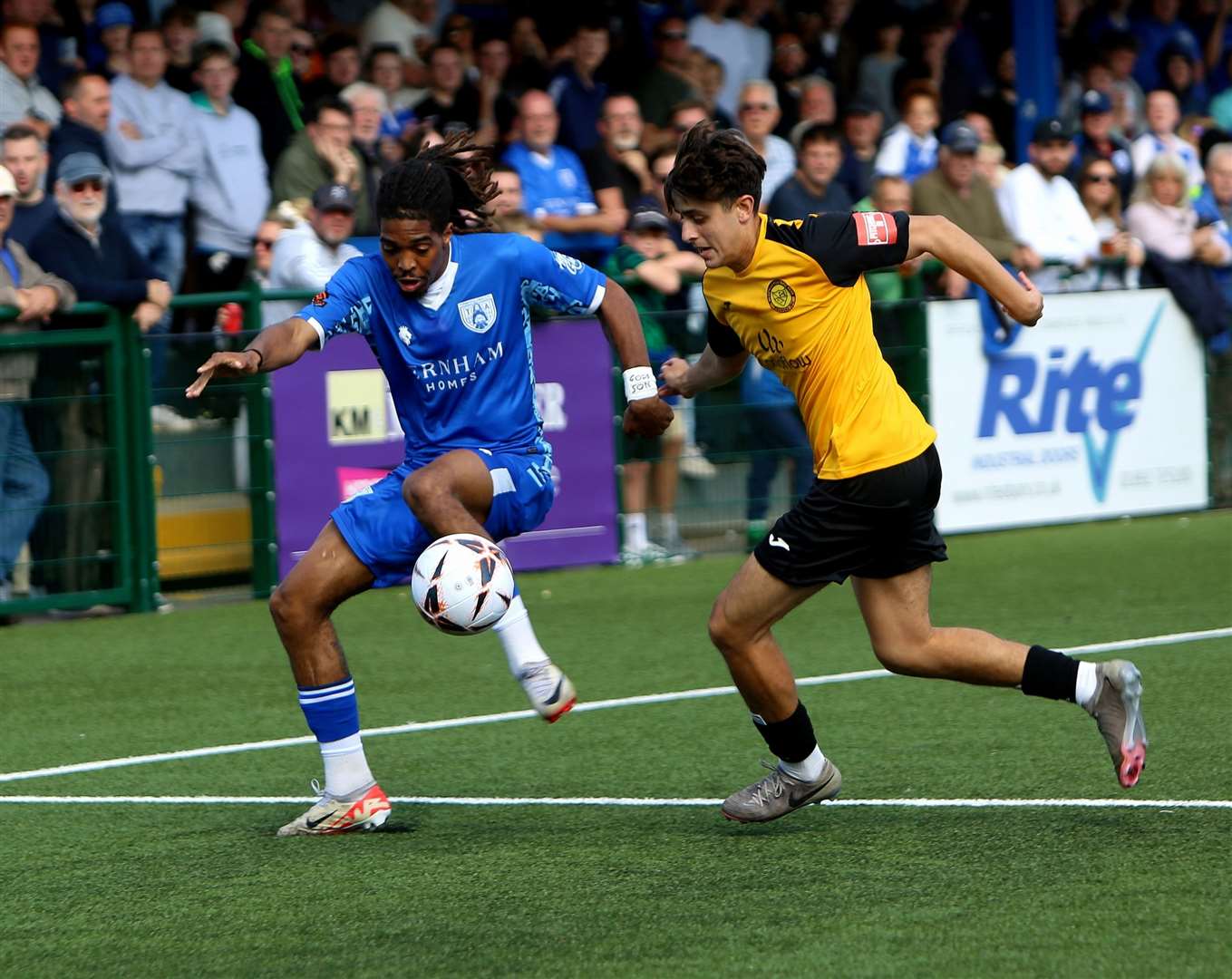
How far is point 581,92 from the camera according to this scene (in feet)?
48.8

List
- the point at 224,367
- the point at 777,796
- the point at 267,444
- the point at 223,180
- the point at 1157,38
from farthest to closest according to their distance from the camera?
the point at 1157,38 < the point at 223,180 < the point at 267,444 < the point at 777,796 < the point at 224,367

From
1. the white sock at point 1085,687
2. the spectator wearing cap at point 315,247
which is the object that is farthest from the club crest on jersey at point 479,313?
the spectator wearing cap at point 315,247

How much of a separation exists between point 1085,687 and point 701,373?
57.9 inches

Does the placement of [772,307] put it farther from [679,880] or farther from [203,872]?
[203,872]

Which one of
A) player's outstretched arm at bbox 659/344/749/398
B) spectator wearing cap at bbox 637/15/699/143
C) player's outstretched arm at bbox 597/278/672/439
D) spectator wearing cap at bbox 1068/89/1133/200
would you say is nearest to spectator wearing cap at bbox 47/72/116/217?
spectator wearing cap at bbox 637/15/699/143

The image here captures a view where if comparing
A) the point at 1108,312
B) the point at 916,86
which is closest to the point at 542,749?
the point at 1108,312

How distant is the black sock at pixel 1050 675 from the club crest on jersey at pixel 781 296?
118 centimetres

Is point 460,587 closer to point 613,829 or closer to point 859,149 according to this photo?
point 613,829

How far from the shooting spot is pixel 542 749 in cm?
781

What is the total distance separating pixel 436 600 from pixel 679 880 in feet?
3.62

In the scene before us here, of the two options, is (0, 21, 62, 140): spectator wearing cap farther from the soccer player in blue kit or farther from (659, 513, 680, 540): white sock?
the soccer player in blue kit

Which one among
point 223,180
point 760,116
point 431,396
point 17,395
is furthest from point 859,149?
point 431,396

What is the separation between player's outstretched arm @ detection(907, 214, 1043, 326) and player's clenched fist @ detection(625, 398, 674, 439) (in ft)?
3.00

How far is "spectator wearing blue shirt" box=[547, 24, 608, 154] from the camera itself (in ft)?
48.2
